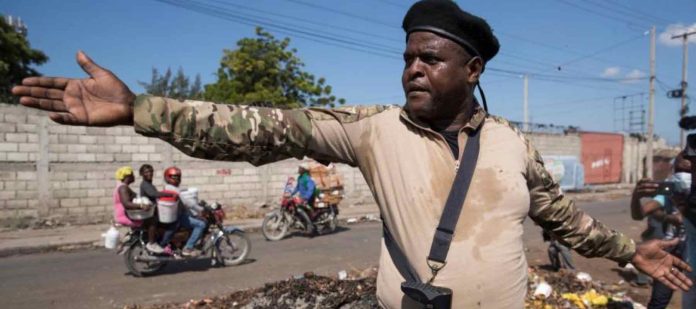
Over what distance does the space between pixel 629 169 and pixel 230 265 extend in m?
28.9

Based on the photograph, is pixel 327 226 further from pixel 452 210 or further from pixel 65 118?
pixel 65 118

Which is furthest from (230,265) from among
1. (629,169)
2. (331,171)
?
(629,169)

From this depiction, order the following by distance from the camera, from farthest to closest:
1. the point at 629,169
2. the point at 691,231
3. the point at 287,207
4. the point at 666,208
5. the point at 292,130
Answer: the point at 629,169 → the point at 287,207 → the point at 666,208 → the point at 691,231 → the point at 292,130

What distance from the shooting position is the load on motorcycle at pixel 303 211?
9.71m

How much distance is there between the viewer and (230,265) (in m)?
7.41

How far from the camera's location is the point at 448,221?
155 centimetres

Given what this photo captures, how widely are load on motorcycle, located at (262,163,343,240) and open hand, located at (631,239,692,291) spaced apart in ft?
26.4

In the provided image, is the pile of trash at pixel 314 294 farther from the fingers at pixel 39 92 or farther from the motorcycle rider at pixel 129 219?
the motorcycle rider at pixel 129 219

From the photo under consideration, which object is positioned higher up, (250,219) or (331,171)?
(331,171)

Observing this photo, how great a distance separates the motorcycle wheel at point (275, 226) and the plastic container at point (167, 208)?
9.88 ft

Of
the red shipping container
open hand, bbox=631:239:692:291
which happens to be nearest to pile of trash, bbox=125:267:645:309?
open hand, bbox=631:239:692:291

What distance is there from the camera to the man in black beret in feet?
4.93

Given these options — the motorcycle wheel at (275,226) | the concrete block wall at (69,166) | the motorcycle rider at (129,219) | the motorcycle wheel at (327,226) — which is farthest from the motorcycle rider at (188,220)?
the concrete block wall at (69,166)

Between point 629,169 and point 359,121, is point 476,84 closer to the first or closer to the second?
point 359,121
